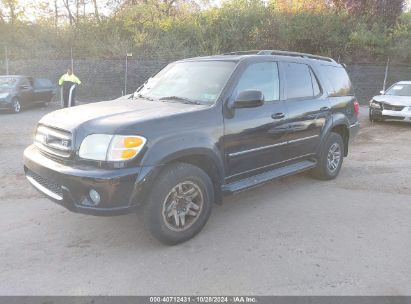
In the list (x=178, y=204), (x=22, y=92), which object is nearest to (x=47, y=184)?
(x=178, y=204)

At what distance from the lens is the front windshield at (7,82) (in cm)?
1472

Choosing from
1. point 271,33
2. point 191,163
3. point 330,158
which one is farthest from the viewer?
point 271,33

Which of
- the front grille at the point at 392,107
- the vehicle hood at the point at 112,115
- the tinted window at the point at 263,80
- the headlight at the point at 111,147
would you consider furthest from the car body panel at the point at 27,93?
the front grille at the point at 392,107

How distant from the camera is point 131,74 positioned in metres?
17.9

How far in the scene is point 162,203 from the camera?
3666 millimetres

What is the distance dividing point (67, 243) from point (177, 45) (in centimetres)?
1638

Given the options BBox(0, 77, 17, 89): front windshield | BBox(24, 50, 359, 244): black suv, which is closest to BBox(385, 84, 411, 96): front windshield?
BBox(24, 50, 359, 244): black suv

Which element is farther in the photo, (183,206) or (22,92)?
(22,92)

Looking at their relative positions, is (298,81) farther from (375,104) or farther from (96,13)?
(96,13)

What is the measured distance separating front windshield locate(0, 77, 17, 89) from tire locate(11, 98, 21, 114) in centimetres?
59

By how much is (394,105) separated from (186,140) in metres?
10.2

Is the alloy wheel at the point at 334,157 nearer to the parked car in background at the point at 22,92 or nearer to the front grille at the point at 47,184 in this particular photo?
the front grille at the point at 47,184

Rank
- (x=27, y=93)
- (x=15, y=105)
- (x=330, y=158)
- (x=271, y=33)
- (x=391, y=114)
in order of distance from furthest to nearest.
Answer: (x=271, y=33) → (x=27, y=93) → (x=15, y=105) → (x=391, y=114) → (x=330, y=158)

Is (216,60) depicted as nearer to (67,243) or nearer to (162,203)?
(162,203)
